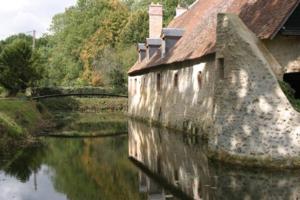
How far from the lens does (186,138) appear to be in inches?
771

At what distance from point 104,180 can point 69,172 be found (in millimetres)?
1566

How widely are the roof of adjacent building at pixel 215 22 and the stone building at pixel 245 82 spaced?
4cm

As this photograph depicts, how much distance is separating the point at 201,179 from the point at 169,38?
17.3 metres

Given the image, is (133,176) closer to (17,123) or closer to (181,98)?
(17,123)

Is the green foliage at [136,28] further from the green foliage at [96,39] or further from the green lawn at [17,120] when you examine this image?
the green lawn at [17,120]

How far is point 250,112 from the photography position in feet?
42.3

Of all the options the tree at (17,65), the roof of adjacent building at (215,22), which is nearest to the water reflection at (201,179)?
the roof of adjacent building at (215,22)

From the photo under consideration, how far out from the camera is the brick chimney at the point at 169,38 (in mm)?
27188

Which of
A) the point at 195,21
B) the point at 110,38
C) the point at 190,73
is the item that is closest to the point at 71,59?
the point at 110,38

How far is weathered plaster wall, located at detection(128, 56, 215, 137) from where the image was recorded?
740 inches

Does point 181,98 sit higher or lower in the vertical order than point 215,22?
lower

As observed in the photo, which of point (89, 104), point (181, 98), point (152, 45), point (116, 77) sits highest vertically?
point (152, 45)

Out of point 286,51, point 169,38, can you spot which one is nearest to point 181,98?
point 169,38

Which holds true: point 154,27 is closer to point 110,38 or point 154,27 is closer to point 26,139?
point 26,139
